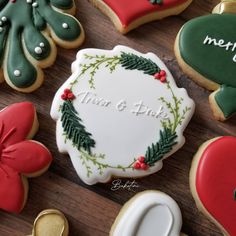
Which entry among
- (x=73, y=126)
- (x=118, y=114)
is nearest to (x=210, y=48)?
(x=118, y=114)

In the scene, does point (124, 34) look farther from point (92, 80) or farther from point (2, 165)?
point (2, 165)

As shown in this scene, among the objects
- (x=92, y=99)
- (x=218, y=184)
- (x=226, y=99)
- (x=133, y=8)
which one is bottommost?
(x=218, y=184)

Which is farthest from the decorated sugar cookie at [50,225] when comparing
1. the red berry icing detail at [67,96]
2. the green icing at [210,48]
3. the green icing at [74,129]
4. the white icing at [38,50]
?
the green icing at [210,48]

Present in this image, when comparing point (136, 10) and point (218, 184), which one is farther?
point (136, 10)

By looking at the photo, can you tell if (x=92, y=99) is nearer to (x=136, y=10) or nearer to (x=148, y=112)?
(x=148, y=112)

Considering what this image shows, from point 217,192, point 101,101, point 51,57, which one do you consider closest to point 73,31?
point 51,57
